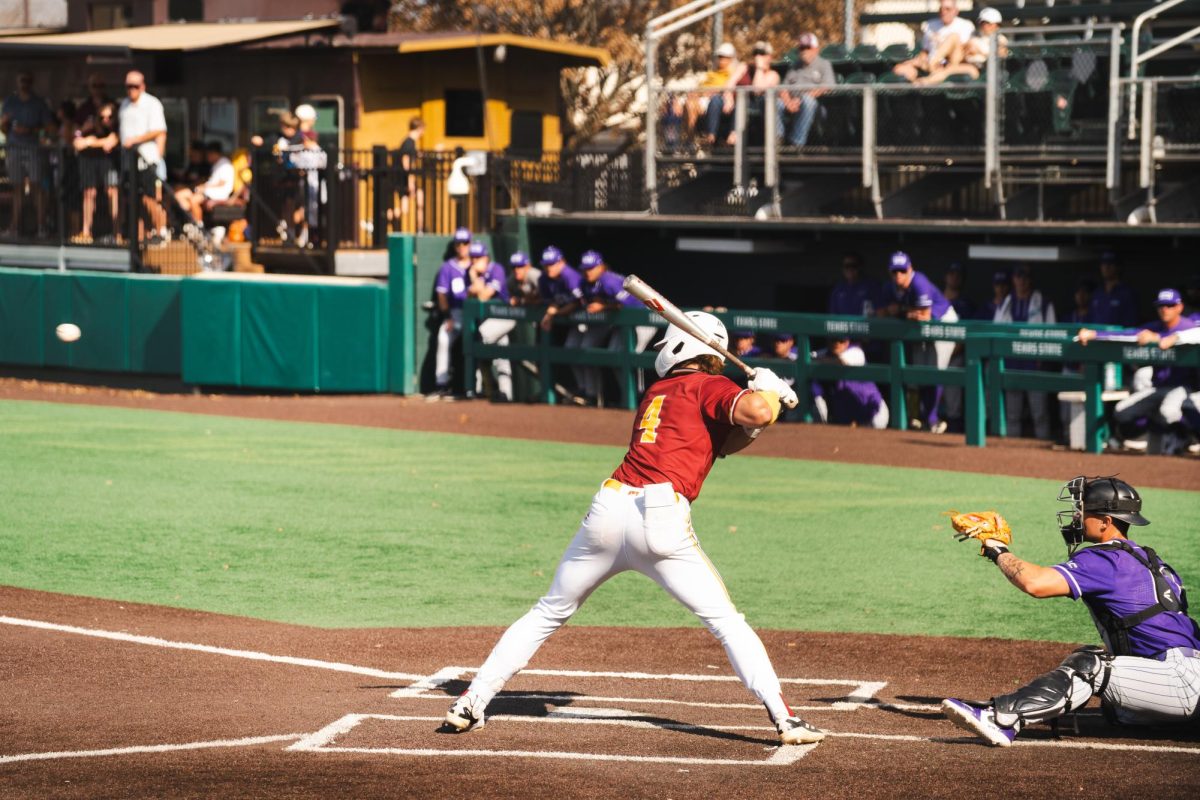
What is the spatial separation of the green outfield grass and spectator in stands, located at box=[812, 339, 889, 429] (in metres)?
2.49

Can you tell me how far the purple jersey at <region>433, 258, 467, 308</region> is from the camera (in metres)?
21.2

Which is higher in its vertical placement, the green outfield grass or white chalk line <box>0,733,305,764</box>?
white chalk line <box>0,733,305,764</box>

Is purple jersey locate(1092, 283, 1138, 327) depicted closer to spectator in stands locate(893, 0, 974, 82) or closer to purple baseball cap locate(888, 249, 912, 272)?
purple baseball cap locate(888, 249, 912, 272)

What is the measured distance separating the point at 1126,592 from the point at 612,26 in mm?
26581

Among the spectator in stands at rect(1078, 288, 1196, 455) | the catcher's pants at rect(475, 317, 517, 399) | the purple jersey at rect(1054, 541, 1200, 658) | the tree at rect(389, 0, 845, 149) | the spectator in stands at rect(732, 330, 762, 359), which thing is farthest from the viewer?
the tree at rect(389, 0, 845, 149)

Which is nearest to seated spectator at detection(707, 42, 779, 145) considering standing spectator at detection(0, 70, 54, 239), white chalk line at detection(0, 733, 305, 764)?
standing spectator at detection(0, 70, 54, 239)

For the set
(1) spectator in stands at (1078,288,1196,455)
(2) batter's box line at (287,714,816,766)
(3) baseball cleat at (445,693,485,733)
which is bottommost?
(2) batter's box line at (287,714,816,766)

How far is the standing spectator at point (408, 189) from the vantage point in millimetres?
22125

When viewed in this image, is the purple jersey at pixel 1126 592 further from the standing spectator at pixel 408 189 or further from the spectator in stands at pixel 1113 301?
the standing spectator at pixel 408 189

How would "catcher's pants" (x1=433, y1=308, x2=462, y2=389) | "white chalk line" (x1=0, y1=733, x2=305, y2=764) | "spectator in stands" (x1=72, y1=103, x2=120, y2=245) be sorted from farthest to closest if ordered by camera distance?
"spectator in stands" (x1=72, y1=103, x2=120, y2=245) < "catcher's pants" (x1=433, y1=308, x2=462, y2=389) < "white chalk line" (x1=0, y1=733, x2=305, y2=764)

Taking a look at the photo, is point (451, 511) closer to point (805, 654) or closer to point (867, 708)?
point (805, 654)

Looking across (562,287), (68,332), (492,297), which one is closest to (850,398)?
(562,287)

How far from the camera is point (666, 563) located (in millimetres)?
6930

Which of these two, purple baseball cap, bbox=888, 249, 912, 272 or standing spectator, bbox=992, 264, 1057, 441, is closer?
standing spectator, bbox=992, 264, 1057, 441
